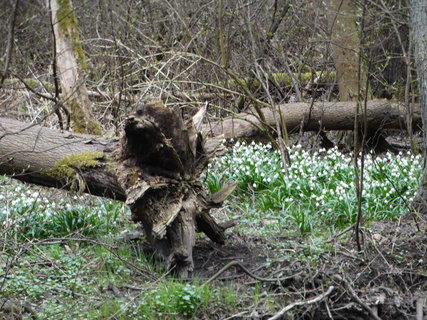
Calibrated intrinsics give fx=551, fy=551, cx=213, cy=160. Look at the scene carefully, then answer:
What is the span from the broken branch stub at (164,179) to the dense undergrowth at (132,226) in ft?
0.97

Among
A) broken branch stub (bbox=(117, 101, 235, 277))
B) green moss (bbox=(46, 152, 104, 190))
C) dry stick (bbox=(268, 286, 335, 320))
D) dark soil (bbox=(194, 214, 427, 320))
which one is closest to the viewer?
dry stick (bbox=(268, 286, 335, 320))

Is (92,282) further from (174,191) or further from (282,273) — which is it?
(282,273)

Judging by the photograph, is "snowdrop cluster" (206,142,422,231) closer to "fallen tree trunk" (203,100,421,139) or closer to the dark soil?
the dark soil

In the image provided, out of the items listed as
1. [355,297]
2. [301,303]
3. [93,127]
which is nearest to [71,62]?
[93,127]

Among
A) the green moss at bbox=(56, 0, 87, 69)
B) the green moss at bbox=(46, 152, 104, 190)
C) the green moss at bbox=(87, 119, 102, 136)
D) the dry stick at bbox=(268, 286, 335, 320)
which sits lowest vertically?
the dry stick at bbox=(268, 286, 335, 320)

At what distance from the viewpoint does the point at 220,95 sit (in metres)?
9.73

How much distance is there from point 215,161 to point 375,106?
3313 mm

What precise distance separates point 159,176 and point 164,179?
5 cm

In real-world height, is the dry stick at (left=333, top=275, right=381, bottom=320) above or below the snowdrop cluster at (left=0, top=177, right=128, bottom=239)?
below

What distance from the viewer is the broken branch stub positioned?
475cm

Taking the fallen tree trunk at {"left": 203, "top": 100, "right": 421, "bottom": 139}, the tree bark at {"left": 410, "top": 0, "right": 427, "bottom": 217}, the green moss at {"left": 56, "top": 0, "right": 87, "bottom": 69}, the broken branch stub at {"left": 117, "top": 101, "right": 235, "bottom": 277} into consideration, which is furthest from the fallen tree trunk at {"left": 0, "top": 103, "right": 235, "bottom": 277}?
the fallen tree trunk at {"left": 203, "top": 100, "right": 421, "bottom": 139}

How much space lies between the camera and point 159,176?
498 centimetres

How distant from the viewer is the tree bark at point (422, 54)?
5.76 metres

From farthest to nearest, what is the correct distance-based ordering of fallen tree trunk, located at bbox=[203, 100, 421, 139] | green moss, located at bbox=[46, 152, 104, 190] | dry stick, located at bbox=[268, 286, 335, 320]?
fallen tree trunk, located at bbox=[203, 100, 421, 139] < green moss, located at bbox=[46, 152, 104, 190] < dry stick, located at bbox=[268, 286, 335, 320]
